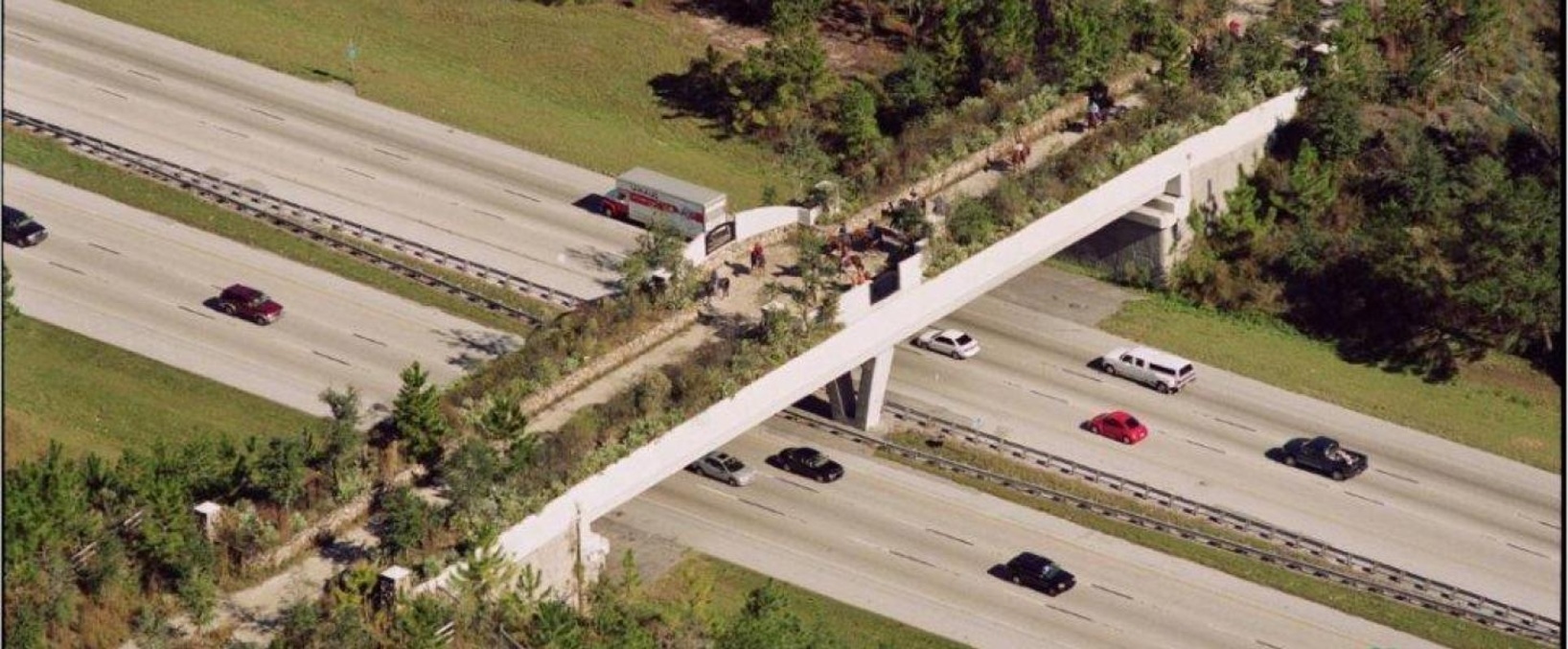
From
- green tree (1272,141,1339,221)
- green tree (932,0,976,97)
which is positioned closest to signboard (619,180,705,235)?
green tree (932,0,976,97)

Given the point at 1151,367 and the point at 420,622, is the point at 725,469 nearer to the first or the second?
the point at 1151,367

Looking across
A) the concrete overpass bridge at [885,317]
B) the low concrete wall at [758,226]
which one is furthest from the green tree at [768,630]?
the low concrete wall at [758,226]

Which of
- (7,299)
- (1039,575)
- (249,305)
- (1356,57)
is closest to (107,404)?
(7,299)

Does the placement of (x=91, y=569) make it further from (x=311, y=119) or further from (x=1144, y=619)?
(x=311, y=119)

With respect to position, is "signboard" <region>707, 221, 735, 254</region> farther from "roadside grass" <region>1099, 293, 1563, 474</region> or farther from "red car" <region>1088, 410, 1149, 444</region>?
"roadside grass" <region>1099, 293, 1563, 474</region>

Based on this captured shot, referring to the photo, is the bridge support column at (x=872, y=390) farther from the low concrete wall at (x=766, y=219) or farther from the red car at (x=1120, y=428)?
the red car at (x=1120, y=428)

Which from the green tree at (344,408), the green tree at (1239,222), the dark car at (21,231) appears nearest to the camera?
the green tree at (344,408)
